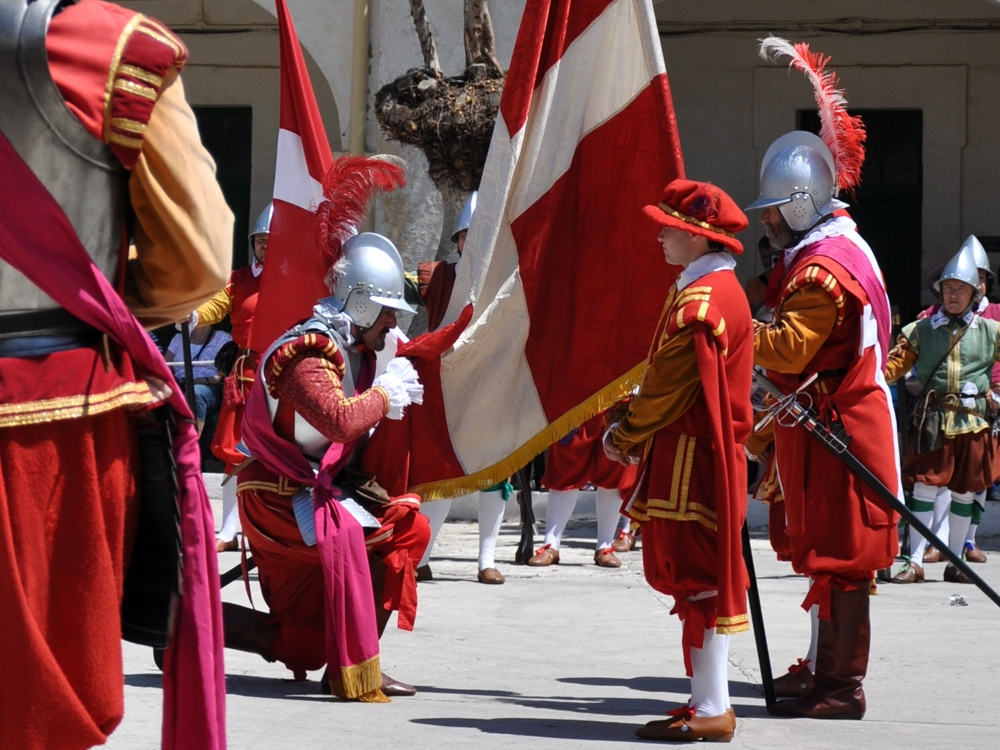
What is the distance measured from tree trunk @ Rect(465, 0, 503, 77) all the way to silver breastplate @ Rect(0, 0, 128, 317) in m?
6.37

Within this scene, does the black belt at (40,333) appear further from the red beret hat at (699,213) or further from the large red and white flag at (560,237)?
the large red and white flag at (560,237)

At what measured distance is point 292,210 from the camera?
20.5ft

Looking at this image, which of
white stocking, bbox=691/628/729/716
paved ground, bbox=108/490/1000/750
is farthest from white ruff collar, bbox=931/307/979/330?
white stocking, bbox=691/628/729/716

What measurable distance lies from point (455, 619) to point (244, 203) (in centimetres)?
772

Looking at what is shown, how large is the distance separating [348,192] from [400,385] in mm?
741

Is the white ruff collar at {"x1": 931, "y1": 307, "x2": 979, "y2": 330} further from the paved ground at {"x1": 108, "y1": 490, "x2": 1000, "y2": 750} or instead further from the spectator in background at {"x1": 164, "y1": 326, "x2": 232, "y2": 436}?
the spectator in background at {"x1": 164, "y1": 326, "x2": 232, "y2": 436}

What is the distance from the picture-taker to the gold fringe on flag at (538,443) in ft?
17.9

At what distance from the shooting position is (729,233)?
16.1 ft

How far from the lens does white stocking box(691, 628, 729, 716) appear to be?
4.75 m

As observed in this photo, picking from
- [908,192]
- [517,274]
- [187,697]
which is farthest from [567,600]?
[908,192]

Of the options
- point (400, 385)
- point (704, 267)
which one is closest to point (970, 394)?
point (704, 267)

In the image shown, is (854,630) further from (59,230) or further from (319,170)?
(59,230)

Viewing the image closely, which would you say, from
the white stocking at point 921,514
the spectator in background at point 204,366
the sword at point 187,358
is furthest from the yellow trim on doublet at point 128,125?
the spectator in background at point 204,366

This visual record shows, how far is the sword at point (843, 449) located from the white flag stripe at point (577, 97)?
3.88ft
